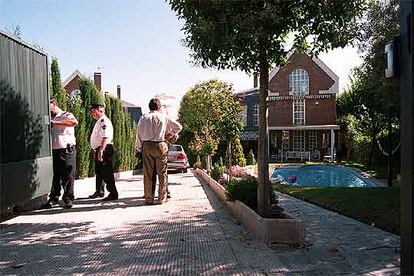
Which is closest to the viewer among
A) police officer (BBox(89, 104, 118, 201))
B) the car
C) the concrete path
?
the concrete path

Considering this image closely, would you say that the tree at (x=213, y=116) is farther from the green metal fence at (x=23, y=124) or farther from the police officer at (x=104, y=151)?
the green metal fence at (x=23, y=124)

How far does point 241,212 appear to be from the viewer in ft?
21.0

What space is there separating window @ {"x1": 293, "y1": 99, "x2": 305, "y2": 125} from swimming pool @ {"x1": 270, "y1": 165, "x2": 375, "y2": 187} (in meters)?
12.5

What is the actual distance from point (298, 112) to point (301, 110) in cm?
33

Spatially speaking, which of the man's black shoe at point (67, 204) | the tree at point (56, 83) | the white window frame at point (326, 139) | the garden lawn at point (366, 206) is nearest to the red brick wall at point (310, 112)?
the white window frame at point (326, 139)

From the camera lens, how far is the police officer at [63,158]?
7531mm

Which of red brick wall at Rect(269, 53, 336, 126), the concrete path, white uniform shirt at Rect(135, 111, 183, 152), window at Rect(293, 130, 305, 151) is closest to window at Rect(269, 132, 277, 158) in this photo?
red brick wall at Rect(269, 53, 336, 126)

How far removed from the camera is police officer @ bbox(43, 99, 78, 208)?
7531mm

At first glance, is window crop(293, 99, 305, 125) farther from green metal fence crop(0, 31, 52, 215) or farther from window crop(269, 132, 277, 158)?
green metal fence crop(0, 31, 52, 215)

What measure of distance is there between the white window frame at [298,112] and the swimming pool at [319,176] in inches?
491

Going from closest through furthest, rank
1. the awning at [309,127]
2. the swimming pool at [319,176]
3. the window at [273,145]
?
the swimming pool at [319,176] < the awning at [309,127] < the window at [273,145]

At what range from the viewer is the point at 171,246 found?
4.96m

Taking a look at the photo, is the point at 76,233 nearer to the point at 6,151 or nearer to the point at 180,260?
the point at 6,151

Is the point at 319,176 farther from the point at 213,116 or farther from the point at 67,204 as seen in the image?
the point at 67,204
